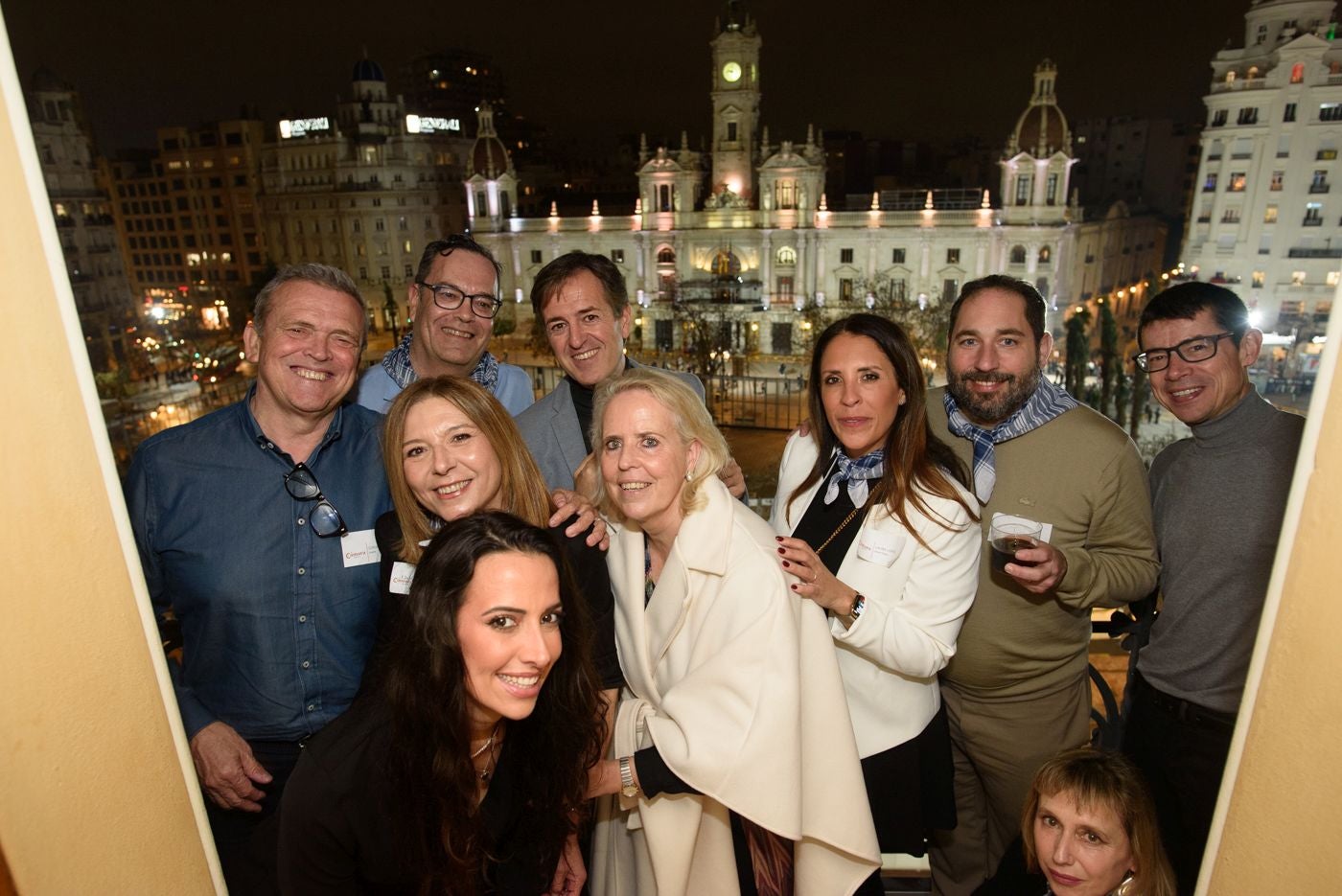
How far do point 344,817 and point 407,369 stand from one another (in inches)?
102

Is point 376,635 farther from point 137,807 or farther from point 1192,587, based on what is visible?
point 1192,587

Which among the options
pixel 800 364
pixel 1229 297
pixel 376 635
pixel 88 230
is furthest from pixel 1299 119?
pixel 88 230

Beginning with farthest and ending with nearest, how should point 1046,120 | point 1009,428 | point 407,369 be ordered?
point 1046,120
point 407,369
point 1009,428

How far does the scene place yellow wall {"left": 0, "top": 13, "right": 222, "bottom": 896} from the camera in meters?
0.82

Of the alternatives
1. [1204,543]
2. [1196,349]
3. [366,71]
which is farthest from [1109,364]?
[366,71]

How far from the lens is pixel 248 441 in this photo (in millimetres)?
2570

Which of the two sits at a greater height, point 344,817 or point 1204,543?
point 1204,543

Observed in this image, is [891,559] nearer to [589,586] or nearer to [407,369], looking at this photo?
[589,586]

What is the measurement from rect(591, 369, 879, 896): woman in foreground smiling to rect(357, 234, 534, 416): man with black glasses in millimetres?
1454

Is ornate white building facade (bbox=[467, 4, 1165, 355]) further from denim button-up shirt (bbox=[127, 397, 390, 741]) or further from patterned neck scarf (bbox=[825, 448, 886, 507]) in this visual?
denim button-up shirt (bbox=[127, 397, 390, 741])

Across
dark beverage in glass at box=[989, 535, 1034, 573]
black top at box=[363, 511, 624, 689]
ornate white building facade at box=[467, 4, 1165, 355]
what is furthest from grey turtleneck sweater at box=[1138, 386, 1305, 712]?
ornate white building facade at box=[467, 4, 1165, 355]

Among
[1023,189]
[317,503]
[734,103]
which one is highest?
[734,103]

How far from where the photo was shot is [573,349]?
3.45m

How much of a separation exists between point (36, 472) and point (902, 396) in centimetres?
229
